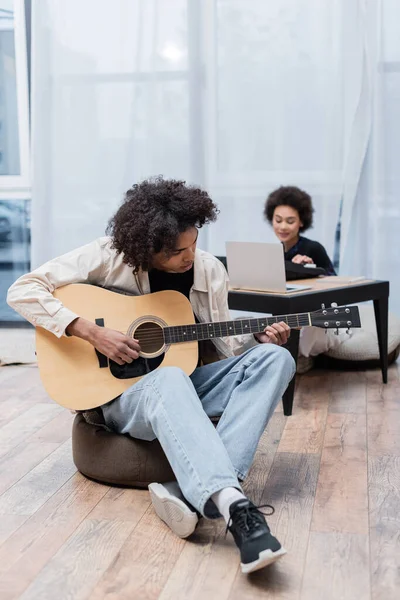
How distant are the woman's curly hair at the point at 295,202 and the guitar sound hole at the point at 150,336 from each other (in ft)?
5.38

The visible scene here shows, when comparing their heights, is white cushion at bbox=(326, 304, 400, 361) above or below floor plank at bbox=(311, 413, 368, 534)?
above

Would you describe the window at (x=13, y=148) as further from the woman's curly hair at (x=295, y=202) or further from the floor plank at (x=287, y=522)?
the floor plank at (x=287, y=522)

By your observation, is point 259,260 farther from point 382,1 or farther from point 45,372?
point 382,1

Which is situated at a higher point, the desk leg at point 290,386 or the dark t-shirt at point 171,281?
the dark t-shirt at point 171,281

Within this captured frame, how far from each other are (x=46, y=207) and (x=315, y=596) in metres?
3.26

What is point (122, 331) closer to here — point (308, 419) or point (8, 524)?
point (8, 524)

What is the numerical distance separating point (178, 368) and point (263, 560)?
0.58m

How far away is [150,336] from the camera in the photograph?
2.23m

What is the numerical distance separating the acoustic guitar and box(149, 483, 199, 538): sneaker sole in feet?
1.11

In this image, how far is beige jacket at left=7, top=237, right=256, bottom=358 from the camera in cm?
216

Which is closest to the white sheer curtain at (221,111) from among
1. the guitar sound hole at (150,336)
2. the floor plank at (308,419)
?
the floor plank at (308,419)

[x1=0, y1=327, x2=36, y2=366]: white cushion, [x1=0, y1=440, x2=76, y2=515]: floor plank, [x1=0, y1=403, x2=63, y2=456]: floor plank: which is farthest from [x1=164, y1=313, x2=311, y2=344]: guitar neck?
[x1=0, y1=327, x2=36, y2=366]: white cushion

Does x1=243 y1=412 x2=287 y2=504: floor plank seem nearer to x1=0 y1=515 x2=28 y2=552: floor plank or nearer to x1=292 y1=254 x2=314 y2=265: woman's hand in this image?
x1=0 y1=515 x2=28 y2=552: floor plank

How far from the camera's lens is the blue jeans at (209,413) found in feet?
5.98
